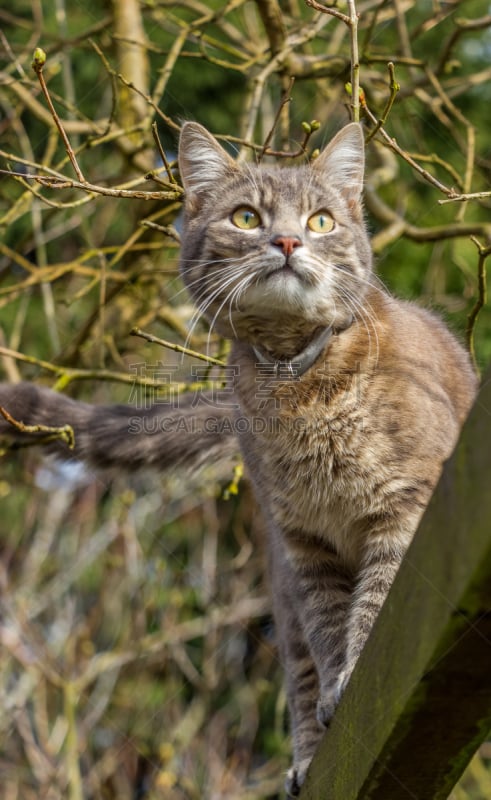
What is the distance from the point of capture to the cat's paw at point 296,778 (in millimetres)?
2721

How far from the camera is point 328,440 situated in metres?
2.64

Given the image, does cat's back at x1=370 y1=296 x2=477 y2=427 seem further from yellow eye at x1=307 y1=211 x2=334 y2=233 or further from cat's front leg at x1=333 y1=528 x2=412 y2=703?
cat's front leg at x1=333 y1=528 x2=412 y2=703

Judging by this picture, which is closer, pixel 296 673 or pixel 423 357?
pixel 423 357

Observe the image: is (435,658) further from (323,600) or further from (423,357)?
(423,357)

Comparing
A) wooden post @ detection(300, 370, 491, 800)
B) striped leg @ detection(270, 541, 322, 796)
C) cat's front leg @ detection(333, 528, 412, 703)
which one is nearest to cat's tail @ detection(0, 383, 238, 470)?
striped leg @ detection(270, 541, 322, 796)

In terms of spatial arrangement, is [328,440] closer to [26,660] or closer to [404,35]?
[404,35]

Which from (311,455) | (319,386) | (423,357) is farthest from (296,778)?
(423,357)

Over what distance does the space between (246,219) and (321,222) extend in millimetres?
231

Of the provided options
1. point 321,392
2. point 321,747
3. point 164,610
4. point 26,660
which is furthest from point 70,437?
point 164,610

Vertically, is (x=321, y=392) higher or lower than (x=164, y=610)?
higher

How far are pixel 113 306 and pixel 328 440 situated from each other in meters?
2.25

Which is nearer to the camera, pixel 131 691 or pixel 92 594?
pixel 131 691

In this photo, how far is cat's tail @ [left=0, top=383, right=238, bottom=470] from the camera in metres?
3.33

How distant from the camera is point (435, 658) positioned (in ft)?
4.42
